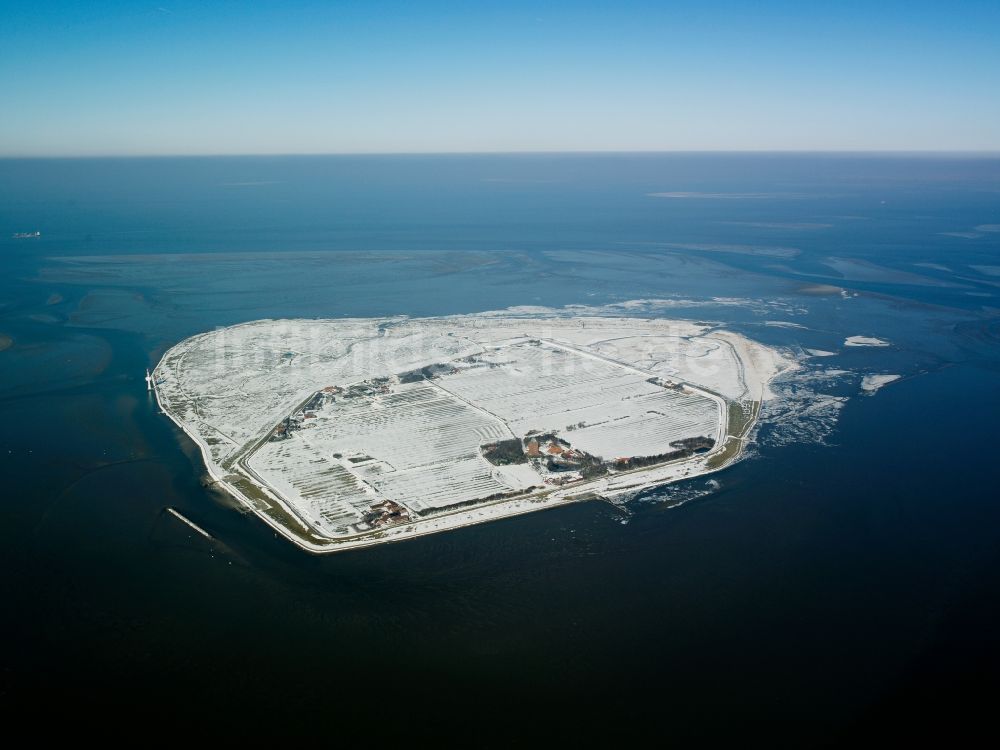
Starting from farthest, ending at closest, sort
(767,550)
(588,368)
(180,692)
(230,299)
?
(230,299) < (588,368) < (767,550) < (180,692)

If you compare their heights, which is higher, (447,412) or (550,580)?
(447,412)

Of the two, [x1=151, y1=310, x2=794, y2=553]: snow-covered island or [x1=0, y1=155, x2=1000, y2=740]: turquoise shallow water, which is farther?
[x1=151, y1=310, x2=794, y2=553]: snow-covered island

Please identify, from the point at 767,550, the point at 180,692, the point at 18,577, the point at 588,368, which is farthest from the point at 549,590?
the point at 588,368

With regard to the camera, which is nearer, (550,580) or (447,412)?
(550,580)

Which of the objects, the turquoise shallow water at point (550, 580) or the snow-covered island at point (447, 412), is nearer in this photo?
the turquoise shallow water at point (550, 580)

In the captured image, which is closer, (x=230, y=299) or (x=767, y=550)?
(x=767, y=550)

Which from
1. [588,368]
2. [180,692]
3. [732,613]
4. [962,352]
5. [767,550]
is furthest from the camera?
[962,352]

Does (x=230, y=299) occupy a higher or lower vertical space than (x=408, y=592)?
higher

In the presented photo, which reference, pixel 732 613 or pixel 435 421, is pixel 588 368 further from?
pixel 732 613
